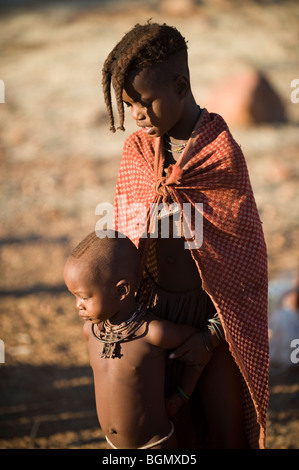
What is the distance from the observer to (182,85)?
213 cm

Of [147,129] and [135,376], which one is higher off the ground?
[147,129]

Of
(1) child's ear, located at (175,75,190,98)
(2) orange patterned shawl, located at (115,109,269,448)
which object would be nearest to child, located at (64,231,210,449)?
(2) orange patterned shawl, located at (115,109,269,448)

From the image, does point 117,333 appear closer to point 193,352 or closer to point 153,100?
point 193,352

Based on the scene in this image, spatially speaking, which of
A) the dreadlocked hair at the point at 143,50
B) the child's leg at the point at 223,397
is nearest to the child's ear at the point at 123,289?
the child's leg at the point at 223,397

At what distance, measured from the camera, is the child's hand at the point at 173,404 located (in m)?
2.41

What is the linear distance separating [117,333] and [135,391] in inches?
10.8

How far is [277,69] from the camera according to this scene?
45.5 ft

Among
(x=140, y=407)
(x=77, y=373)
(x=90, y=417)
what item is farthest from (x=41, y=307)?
(x=140, y=407)

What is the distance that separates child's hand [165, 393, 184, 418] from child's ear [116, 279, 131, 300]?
1.89 ft

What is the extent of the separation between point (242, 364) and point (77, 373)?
256cm

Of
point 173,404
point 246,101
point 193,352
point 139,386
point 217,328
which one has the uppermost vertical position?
point 246,101

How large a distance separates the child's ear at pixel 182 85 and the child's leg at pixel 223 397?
1187mm

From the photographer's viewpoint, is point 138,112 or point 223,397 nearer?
point 138,112

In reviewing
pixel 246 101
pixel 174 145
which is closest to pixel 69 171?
pixel 246 101
